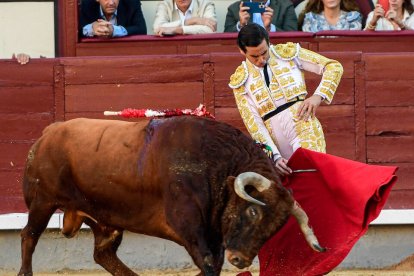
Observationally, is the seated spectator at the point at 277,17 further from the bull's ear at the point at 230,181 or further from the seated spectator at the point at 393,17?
the bull's ear at the point at 230,181

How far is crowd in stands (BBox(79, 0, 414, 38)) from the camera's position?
9.44 meters

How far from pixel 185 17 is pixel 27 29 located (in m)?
1.09

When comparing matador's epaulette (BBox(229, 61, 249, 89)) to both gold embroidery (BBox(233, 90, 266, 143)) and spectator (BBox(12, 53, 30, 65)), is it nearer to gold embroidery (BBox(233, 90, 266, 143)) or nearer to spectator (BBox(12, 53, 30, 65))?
gold embroidery (BBox(233, 90, 266, 143))

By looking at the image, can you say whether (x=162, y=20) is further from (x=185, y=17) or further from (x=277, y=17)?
(x=277, y=17)

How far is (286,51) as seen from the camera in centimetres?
725

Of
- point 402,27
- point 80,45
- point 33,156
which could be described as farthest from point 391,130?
point 33,156

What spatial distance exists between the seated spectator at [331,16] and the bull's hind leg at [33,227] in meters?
2.59

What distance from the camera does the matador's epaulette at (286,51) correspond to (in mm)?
7230

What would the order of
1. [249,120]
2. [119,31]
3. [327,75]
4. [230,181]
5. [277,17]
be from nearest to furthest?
[230,181] → [327,75] → [249,120] → [119,31] → [277,17]

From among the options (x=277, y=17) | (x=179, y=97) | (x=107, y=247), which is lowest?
(x=107, y=247)

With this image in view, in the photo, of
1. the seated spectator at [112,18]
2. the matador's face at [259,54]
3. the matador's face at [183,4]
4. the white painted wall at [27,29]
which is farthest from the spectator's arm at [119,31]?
the matador's face at [259,54]

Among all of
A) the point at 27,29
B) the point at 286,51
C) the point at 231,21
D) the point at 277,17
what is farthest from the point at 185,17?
the point at 286,51

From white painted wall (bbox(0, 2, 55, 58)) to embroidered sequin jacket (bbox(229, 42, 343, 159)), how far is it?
2.78 meters

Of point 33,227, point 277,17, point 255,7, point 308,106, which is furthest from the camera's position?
point 277,17
